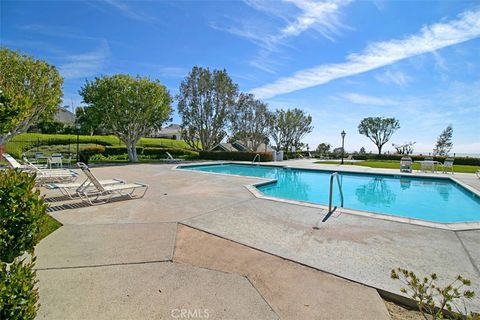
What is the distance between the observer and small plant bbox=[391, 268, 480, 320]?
1.51 m

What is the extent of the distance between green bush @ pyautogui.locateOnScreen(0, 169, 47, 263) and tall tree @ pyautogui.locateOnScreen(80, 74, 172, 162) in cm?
2047

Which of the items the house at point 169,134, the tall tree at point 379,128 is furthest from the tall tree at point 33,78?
the tall tree at point 379,128

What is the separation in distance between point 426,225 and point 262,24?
1060cm

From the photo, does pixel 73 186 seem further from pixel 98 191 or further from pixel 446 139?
pixel 446 139

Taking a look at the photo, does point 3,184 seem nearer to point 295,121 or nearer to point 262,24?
point 262,24

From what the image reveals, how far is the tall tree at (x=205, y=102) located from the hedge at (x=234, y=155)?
1961 millimetres

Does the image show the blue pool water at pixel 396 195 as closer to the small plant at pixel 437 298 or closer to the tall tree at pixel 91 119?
the small plant at pixel 437 298

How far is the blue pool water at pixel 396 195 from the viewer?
8195 mm

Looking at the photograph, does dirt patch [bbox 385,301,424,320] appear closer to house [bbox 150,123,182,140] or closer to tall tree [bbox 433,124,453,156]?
house [bbox 150,123,182,140]

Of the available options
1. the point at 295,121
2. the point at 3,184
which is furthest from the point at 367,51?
the point at 295,121

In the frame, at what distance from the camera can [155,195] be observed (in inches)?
308

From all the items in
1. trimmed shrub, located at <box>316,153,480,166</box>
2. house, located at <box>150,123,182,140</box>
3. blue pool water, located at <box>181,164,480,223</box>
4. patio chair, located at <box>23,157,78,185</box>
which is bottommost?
blue pool water, located at <box>181,164,480,223</box>

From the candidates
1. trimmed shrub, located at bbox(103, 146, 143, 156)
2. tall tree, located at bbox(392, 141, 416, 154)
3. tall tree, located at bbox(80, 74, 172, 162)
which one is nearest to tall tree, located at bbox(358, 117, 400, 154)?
tall tree, located at bbox(392, 141, 416, 154)

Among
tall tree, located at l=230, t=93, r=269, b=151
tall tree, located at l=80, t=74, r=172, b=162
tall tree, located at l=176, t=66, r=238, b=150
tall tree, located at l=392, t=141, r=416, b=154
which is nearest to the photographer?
tall tree, located at l=80, t=74, r=172, b=162
